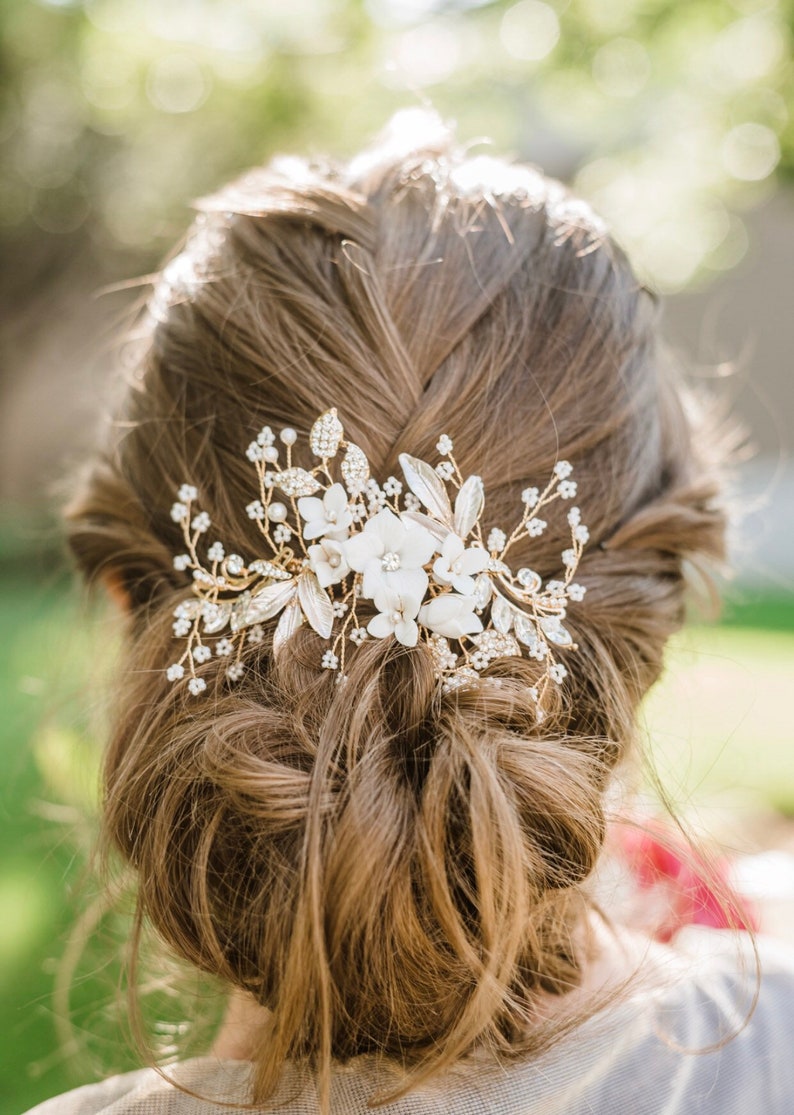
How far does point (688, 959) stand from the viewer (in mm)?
1189

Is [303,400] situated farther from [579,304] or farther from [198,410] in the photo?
[579,304]

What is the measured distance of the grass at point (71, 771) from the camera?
1.49m

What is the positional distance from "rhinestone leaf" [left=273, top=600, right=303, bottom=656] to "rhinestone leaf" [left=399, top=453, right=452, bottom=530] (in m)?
0.18

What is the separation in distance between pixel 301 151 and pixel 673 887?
6051 millimetres

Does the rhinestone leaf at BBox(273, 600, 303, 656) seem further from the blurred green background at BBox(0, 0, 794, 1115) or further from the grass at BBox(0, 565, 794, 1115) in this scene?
the blurred green background at BBox(0, 0, 794, 1115)

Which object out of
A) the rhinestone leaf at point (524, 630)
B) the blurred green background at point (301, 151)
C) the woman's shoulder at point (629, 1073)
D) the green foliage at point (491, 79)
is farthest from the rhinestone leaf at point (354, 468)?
the green foliage at point (491, 79)

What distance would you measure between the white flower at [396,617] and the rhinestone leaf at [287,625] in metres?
0.08

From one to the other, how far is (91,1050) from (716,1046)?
1732mm

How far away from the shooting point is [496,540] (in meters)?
1.00

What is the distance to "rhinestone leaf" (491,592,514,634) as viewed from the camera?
3.22ft

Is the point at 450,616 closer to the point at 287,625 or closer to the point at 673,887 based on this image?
the point at 287,625

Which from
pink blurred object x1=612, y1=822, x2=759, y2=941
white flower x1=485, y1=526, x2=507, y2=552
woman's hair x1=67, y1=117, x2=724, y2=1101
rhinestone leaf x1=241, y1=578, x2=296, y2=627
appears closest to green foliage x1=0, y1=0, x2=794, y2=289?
pink blurred object x1=612, y1=822, x2=759, y2=941

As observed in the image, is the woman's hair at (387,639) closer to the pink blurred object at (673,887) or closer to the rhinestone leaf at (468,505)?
the rhinestone leaf at (468,505)

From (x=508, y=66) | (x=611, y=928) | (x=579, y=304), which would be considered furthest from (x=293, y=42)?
(x=611, y=928)
